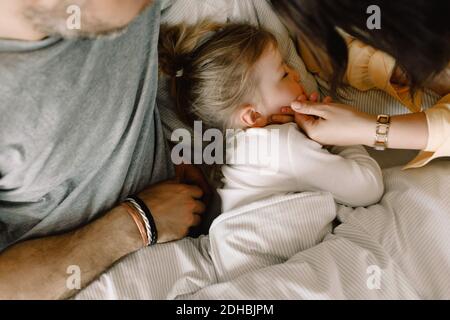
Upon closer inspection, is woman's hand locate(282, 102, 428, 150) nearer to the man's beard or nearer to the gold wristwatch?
the gold wristwatch

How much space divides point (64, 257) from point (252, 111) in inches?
19.1

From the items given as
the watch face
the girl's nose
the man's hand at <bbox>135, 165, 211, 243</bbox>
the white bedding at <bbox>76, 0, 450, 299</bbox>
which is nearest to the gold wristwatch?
the watch face

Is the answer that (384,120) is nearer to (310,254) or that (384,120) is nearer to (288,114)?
(288,114)

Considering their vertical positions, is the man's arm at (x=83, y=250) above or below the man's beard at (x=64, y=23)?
below

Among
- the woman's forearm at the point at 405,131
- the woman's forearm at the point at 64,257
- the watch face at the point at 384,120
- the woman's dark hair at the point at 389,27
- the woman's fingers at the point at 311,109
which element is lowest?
the woman's forearm at the point at 64,257

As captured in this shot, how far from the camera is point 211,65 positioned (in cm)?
99

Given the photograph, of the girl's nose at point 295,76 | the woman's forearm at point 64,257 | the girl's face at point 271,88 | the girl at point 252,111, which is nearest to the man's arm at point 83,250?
the woman's forearm at point 64,257

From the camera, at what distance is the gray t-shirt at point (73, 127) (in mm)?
787

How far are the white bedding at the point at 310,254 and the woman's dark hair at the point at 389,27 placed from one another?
9.5 inches

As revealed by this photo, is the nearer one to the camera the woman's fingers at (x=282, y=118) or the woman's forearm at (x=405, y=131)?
the woman's forearm at (x=405, y=131)

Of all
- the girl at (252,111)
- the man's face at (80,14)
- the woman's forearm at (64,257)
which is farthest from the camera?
the girl at (252,111)

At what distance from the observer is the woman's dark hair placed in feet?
2.49

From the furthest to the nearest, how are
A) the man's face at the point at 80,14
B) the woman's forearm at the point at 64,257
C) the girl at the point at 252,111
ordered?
the girl at the point at 252,111
the woman's forearm at the point at 64,257
the man's face at the point at 80,14

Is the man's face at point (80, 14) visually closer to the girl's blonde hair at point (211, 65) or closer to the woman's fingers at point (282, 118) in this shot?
the girl's blonde hair at point (211, 65)
